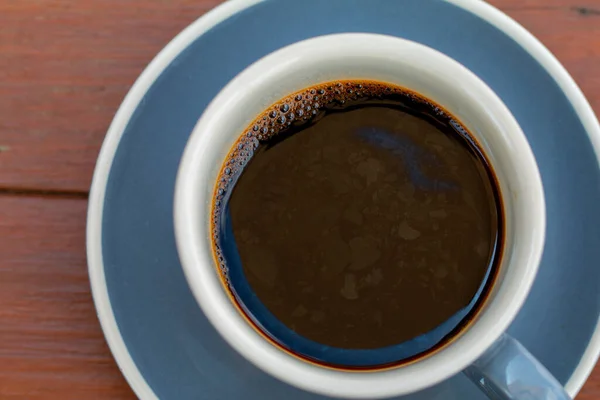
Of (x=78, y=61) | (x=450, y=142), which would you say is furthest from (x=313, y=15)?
(x=78, y=61)

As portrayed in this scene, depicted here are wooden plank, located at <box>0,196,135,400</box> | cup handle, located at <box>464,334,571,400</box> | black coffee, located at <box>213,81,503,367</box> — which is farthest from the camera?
wooden plank, located at <box>0,196,135,400</box>

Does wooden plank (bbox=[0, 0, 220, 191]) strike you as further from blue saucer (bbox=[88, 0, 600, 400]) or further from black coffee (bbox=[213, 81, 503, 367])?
black coffee (bbox=[213, 81, 503, 367])

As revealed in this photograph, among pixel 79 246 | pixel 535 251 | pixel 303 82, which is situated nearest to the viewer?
pixel 535 251

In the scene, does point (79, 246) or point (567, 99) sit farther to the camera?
point (79, 246)

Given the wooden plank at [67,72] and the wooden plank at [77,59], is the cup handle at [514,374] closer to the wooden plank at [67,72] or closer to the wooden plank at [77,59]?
the wooden plank at [77,59]

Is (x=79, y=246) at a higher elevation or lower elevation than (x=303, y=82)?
lower

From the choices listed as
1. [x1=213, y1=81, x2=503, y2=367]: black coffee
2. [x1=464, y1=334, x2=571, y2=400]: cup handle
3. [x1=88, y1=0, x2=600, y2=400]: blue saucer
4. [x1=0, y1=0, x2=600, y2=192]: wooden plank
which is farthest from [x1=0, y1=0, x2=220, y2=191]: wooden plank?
[x1=464, y1=334, x2=571, y2=400]: cup handle

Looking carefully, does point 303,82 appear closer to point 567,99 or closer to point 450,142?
point 450,142
